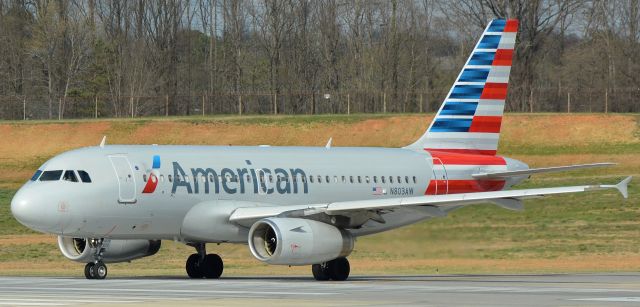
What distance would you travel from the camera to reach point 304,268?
51.0 meters

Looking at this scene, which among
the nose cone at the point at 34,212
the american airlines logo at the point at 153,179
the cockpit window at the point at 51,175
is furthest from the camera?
the american airlines logo at the point at 153,179

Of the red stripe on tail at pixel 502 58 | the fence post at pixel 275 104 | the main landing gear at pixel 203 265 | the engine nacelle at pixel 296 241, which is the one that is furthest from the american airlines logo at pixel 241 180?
the fence post at pixel 275 104

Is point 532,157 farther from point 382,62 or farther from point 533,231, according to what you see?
point 382,62

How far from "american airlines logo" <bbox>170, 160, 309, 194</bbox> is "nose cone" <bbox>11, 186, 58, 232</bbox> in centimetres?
Result: 371

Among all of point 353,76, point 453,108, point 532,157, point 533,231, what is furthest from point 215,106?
point 453,108

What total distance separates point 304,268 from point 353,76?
7410cm

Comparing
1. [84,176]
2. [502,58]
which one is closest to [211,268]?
[84,176]

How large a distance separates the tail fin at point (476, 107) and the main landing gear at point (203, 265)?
8.65m

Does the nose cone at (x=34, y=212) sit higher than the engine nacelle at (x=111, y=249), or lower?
higher

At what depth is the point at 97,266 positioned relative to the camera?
3788 cm

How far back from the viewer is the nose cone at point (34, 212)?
36.2 m

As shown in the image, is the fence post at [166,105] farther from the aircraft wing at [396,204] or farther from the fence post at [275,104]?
the aircraft wing at [396,204]

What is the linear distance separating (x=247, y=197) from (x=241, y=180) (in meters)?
0.50

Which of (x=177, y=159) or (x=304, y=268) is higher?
(x=177, y=159)
